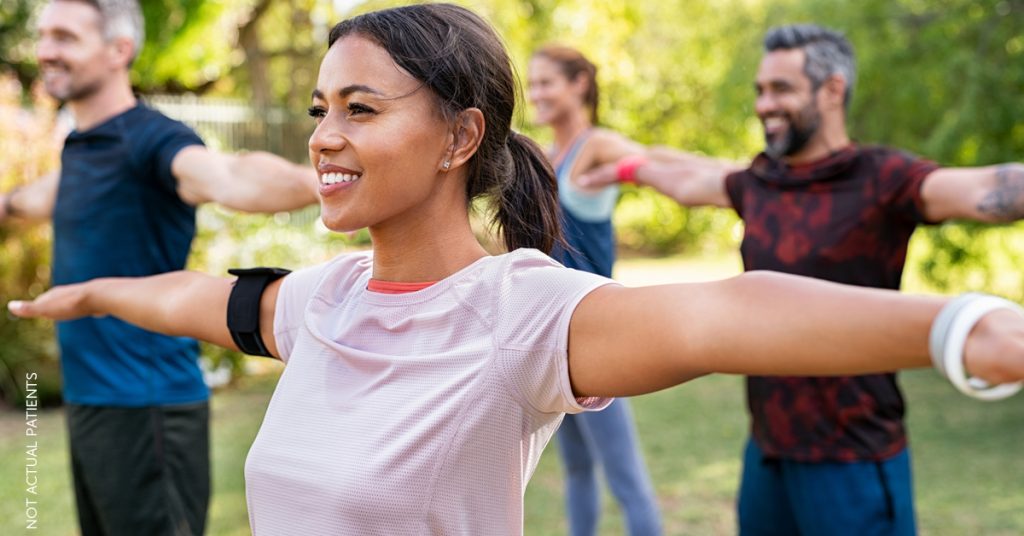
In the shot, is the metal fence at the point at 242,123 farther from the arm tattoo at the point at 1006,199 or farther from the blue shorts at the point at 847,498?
the arm tattoo at the point at 1006,199

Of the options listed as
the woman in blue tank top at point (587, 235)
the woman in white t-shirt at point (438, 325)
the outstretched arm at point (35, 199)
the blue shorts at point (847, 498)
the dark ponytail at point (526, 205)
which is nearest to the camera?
the woman in white t-shirt at point (438, 325)

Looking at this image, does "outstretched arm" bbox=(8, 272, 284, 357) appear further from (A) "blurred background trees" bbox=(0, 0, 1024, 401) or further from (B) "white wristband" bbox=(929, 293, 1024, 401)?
(B) "white wristband" bbox=(929, 293, 1024, 401)

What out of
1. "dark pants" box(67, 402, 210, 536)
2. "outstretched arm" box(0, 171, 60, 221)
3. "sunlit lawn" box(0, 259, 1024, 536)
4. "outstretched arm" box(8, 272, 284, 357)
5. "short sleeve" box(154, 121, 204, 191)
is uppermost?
"short sleeve" box(154, 121, 204, 191)

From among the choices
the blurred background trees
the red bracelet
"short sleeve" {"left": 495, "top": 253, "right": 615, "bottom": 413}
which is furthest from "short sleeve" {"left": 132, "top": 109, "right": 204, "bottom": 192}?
"short sleeve" {"left": 495, "top": 253, "right": 615, "bottom": 413}

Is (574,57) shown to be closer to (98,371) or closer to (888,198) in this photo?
(888,198)

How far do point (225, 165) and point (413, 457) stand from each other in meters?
2.02

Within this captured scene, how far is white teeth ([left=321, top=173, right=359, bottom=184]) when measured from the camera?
72.7 inches

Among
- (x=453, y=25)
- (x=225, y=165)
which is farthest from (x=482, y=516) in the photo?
(x=225, y=165)

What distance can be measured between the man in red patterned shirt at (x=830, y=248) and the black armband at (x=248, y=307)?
1.84 meters

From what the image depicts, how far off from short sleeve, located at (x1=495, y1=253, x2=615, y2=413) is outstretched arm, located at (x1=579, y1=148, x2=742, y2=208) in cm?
247

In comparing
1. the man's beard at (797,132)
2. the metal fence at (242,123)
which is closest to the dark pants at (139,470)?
the man's beard at (797,132)

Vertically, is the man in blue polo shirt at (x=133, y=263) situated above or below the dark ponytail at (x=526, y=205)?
below

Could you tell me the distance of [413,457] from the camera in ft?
5.50

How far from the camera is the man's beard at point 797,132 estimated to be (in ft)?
12.0
